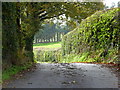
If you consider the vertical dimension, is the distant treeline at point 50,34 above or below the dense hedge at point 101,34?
above

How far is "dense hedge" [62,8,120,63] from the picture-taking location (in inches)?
620

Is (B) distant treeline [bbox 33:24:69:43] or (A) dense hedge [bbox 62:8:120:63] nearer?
(A) dense hedge [bbox 62:8:120:63]

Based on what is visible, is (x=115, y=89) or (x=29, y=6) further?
(x=29, y=6)

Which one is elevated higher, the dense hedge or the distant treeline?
the distant treeline

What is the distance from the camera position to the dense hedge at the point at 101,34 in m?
15.8

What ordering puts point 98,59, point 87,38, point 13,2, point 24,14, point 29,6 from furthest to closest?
point 87,38
point 98,59
point 24,14
point 29,6
point 13,2

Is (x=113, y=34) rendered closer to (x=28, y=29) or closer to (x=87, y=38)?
(x=87, y=38)

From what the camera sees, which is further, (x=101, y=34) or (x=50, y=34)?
(x=50, y=34)

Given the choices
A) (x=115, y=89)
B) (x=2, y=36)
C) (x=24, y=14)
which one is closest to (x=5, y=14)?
(x=2, y=36)

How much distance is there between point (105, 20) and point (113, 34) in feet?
6.50

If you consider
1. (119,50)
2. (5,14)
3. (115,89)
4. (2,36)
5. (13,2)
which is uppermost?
(13,2)

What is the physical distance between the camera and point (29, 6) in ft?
39.7

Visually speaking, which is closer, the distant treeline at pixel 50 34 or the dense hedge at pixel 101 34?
the dense hedge at pixel 101 34

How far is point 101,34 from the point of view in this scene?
17250 millimetres
